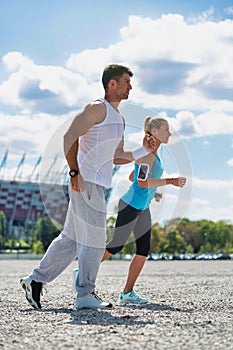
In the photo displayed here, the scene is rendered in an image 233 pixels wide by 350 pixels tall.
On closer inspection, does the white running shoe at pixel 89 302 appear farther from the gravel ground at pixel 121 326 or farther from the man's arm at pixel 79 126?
the man's arm at pixel 79 126

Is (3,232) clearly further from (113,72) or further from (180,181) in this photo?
(113,72)

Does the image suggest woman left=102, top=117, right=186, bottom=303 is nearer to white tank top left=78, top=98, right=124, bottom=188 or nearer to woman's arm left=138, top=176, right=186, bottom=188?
woman's arm left=138, top=176, right=186, bottom=188

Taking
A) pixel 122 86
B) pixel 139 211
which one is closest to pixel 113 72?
pixel 122 86

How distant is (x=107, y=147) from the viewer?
587cm

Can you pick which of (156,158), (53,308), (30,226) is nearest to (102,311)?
(53,308)

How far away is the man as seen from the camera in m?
5.72

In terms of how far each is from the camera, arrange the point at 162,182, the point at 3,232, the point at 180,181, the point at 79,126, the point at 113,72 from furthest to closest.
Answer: the point at 3,232 < the point at 162,182 < the point at 180,181 < the point at 113,72 < the point at 79,126

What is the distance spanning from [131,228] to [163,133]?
3.72 feet

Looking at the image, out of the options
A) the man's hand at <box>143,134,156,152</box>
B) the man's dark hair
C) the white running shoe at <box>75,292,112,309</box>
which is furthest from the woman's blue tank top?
the white running shoe at <box>75,292,112,309</box>

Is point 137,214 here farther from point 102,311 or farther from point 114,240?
point 102,311

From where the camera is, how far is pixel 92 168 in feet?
19.1

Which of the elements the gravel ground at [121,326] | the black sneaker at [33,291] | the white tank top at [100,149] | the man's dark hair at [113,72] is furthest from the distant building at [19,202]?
the white tank top at [100,149]

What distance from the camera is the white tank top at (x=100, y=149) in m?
5.81

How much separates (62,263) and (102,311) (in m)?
0.76
